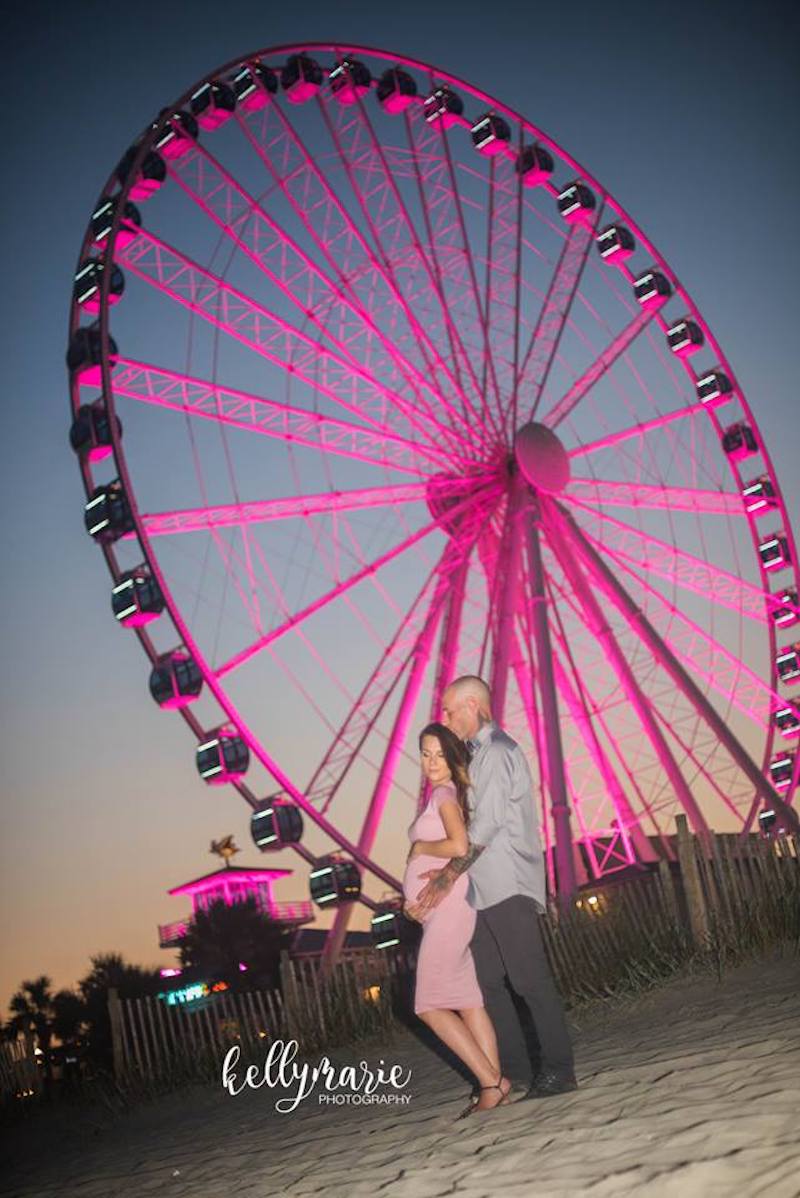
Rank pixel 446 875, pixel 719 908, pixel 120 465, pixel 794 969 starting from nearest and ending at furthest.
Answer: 1. pixel 446 875
2. pixel 794 969
3. pixel 719 908
4. pixel 120 465

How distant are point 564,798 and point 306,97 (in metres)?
13.2

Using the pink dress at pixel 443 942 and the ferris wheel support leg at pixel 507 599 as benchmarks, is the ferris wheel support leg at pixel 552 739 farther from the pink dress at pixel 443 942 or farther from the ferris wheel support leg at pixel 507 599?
the pink dress at pixel 443 942

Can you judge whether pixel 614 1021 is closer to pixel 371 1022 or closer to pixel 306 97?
pixel 371 1022

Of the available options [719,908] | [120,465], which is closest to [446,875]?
[719,908]

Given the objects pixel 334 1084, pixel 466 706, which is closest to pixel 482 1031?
pixel 466 706

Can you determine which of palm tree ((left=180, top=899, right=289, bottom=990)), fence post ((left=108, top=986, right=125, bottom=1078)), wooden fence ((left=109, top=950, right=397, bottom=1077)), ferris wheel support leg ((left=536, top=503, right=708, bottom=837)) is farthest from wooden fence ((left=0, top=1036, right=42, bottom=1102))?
palm tree ((left=180, top=899, right=289, bottom=990))

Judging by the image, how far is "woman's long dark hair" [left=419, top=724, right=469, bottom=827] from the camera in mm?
5641

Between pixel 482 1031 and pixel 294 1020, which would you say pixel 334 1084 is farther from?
pixel 294 1020

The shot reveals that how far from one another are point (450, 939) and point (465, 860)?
39cm

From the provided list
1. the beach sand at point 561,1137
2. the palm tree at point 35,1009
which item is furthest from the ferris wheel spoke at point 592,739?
the palm tree at point 35,1009

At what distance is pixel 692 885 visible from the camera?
39.9 ft

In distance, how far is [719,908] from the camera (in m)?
12.2

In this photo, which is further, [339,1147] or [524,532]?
[524,532]

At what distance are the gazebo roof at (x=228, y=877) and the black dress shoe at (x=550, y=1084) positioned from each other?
6170 centimetres
